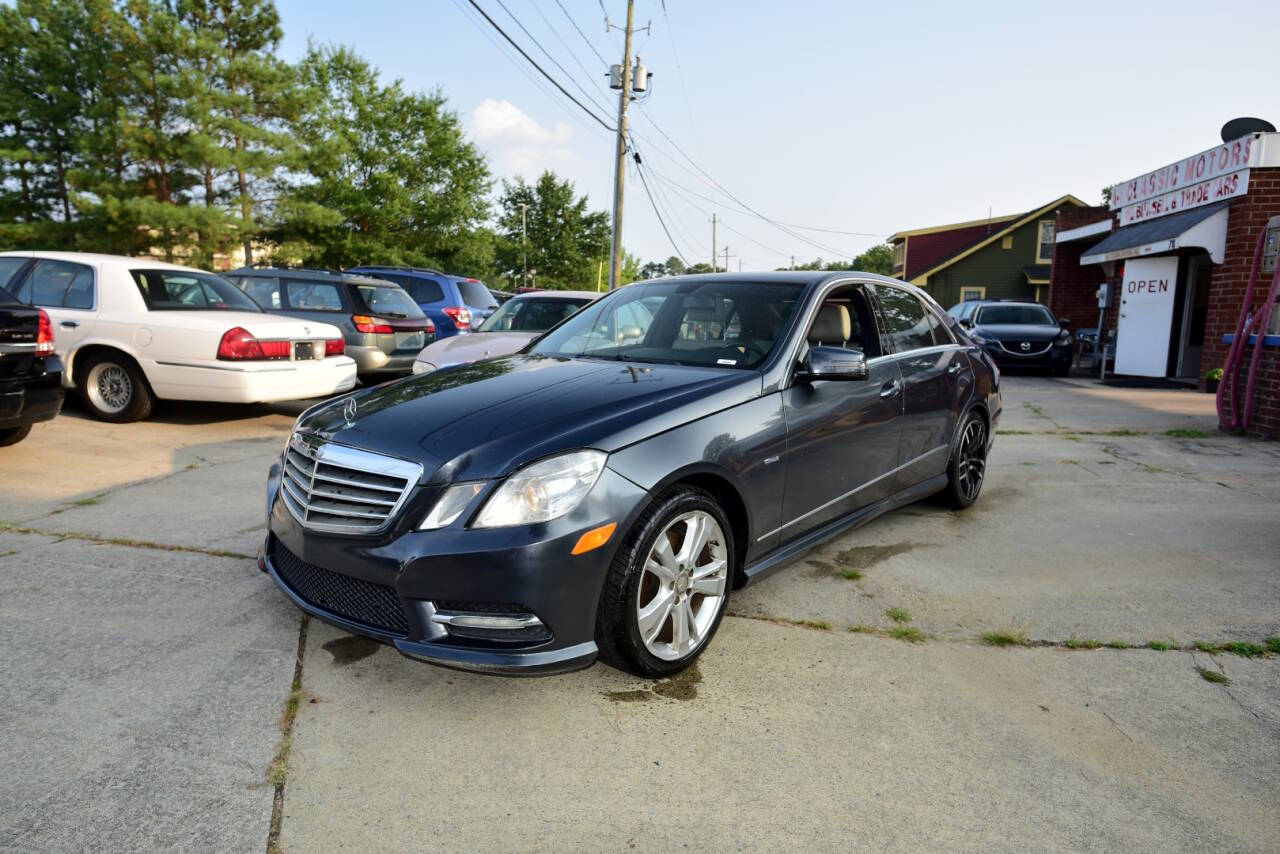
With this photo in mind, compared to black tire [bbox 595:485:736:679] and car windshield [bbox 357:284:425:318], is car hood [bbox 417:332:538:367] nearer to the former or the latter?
car windshield [bbox 357:284:425:318]

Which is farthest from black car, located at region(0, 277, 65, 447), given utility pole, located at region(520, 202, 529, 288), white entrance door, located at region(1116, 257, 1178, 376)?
utility pole, located at region(520, 202, 529, 288)

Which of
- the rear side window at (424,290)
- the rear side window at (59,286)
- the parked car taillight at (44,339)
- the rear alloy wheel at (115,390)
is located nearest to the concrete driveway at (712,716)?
the parked car taillight at (44,339)

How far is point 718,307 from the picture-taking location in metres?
4.35

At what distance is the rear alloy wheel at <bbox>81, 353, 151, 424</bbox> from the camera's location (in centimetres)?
800

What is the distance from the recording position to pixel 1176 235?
1369 cm

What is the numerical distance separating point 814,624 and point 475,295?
12849mm

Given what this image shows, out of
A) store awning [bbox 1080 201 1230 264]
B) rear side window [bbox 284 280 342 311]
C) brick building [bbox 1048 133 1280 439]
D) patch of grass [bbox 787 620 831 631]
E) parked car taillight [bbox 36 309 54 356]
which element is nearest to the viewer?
patch of grass [bbox 787 620 831 631]

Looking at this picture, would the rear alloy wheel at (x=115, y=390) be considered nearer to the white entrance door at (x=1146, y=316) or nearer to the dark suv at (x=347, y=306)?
the dark suv at (x=347, y=306)

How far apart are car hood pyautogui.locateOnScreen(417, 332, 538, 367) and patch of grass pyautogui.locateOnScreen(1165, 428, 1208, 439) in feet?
22.3

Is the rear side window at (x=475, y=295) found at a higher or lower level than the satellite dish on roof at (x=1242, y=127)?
lower

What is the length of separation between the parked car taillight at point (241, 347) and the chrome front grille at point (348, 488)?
5.19m

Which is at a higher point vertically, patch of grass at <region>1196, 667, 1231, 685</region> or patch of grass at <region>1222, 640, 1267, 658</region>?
patch of grass at <region>1222, 640, 1267, 658</region>

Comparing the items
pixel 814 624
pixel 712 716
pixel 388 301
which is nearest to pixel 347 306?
pixel 388 301

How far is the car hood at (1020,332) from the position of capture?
16.9m
